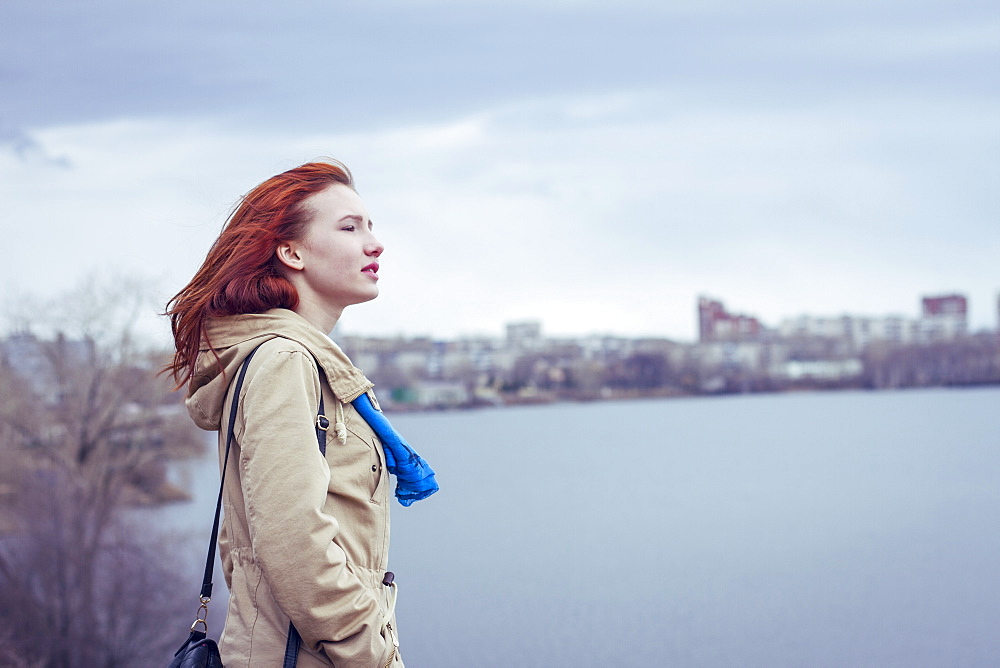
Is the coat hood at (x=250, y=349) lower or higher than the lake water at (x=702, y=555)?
higher

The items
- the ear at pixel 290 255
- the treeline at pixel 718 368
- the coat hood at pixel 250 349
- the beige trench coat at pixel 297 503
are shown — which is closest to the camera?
the beige trench coat at pixel 297 503

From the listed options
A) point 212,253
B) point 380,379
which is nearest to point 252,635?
point 212,253

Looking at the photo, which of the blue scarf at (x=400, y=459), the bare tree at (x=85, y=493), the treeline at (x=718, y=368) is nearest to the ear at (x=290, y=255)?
the blue scarf at (x=400, y=459)

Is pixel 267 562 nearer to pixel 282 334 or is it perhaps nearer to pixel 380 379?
pixel 282 334

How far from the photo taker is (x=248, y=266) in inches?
63.1

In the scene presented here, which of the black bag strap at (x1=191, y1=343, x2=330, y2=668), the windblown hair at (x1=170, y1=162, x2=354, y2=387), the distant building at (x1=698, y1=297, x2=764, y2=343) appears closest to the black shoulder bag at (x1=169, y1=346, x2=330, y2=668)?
the black bag strap at (x1=191, y1=343, x2=330, y2=668)

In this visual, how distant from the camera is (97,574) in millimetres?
20547

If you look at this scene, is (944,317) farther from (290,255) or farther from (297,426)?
(297,426)

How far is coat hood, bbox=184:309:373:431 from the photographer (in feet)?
4.96

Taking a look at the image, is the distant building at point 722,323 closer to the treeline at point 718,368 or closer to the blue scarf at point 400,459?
the treeline at point 718,368

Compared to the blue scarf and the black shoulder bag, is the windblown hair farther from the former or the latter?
the blue scarf

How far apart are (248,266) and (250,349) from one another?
175 mm

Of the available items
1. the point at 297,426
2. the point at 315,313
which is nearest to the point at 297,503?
the point at 297,426

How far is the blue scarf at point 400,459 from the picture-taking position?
157 cm
